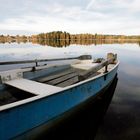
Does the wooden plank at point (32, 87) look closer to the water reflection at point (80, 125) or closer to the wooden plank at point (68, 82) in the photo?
the water reflection at point (80, 125)

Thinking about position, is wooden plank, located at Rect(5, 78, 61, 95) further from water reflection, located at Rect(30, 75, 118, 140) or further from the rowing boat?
water reflection, located at Rect(30, 75, 118, 140)

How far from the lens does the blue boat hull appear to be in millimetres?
4039

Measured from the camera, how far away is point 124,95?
1049cm

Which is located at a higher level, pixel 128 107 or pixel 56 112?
pixel 56 112

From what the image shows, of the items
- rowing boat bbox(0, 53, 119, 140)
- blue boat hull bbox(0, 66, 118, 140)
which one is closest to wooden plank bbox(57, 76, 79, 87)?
rowing boat bbox(0, 53, 119, 140)

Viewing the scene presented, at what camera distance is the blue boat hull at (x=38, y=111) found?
404cm

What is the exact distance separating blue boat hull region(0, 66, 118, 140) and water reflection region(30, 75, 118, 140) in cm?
58

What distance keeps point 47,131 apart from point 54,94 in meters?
1.35

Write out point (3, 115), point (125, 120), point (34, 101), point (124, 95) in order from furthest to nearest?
1. point (124, 95)
2. point (125, 120)
3. point (34, 101)
4. point (3, 115)

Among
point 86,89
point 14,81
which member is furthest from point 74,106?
point 14,81

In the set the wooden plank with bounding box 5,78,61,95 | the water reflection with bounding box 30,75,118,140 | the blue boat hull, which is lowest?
the water reflection with bounding box 30,75,118,140

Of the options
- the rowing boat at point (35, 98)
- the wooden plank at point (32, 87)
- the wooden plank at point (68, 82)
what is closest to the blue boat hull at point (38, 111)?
the rowing boat at point (35, 98)

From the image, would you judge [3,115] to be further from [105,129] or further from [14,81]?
[105,129]

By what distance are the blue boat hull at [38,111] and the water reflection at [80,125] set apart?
1.91 feet
